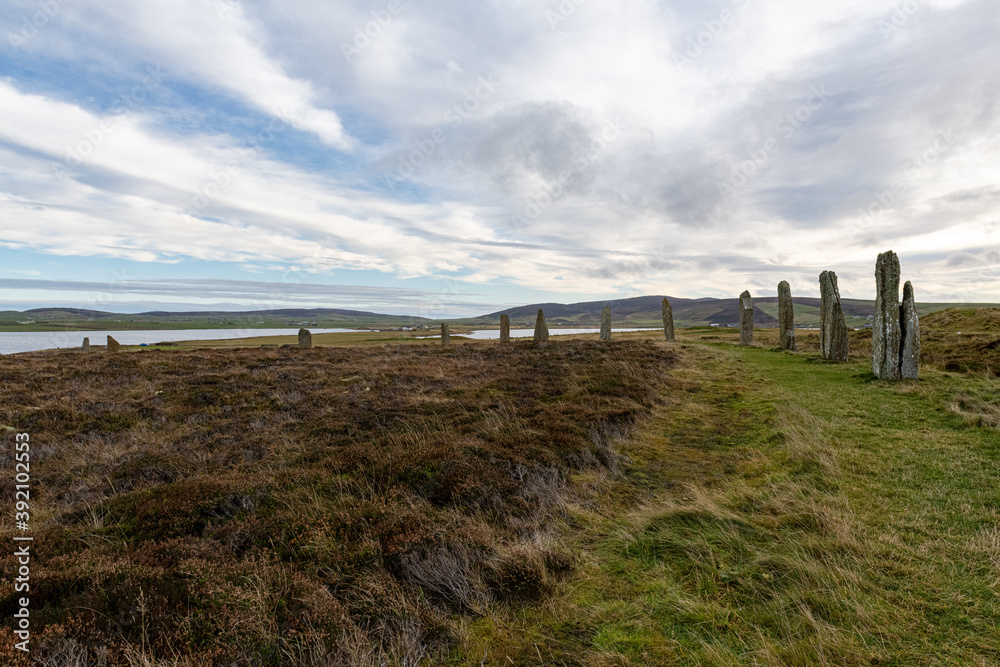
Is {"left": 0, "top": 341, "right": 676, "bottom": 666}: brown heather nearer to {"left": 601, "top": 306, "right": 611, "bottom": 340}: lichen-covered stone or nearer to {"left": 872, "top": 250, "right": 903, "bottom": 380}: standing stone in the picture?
{"left": 872, "top": 250, "right": 903, "bottom": 380}: standing stone

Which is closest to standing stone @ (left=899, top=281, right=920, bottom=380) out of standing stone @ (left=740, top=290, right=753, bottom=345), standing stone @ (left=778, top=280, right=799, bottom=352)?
standing stone @ (left=778, top=280, right=799, bottom=352)

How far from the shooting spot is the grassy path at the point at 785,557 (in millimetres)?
3318

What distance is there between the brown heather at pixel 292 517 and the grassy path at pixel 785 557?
57 centimetres

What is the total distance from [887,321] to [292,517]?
16426 millimetres

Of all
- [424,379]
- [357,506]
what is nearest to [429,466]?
[357,506]

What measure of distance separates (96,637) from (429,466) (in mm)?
4037

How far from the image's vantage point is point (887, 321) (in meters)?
13.5

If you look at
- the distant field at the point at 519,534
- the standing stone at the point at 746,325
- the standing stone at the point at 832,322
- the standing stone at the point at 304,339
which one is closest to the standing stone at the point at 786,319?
the standing stone at the point at 746,325

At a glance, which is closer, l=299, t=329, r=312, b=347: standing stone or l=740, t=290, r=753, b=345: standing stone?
l=740, t=290, r=753, b=345: standing stone

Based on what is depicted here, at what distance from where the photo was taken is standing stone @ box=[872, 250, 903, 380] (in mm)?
13242

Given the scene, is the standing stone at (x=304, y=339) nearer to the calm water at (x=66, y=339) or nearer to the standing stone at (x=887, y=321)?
the standing stone at (x=887, y=321)

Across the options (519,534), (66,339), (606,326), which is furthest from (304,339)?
(66,339)

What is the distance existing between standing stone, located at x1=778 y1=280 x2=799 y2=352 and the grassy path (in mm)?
15408

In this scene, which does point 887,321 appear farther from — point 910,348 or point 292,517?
point 292,517
